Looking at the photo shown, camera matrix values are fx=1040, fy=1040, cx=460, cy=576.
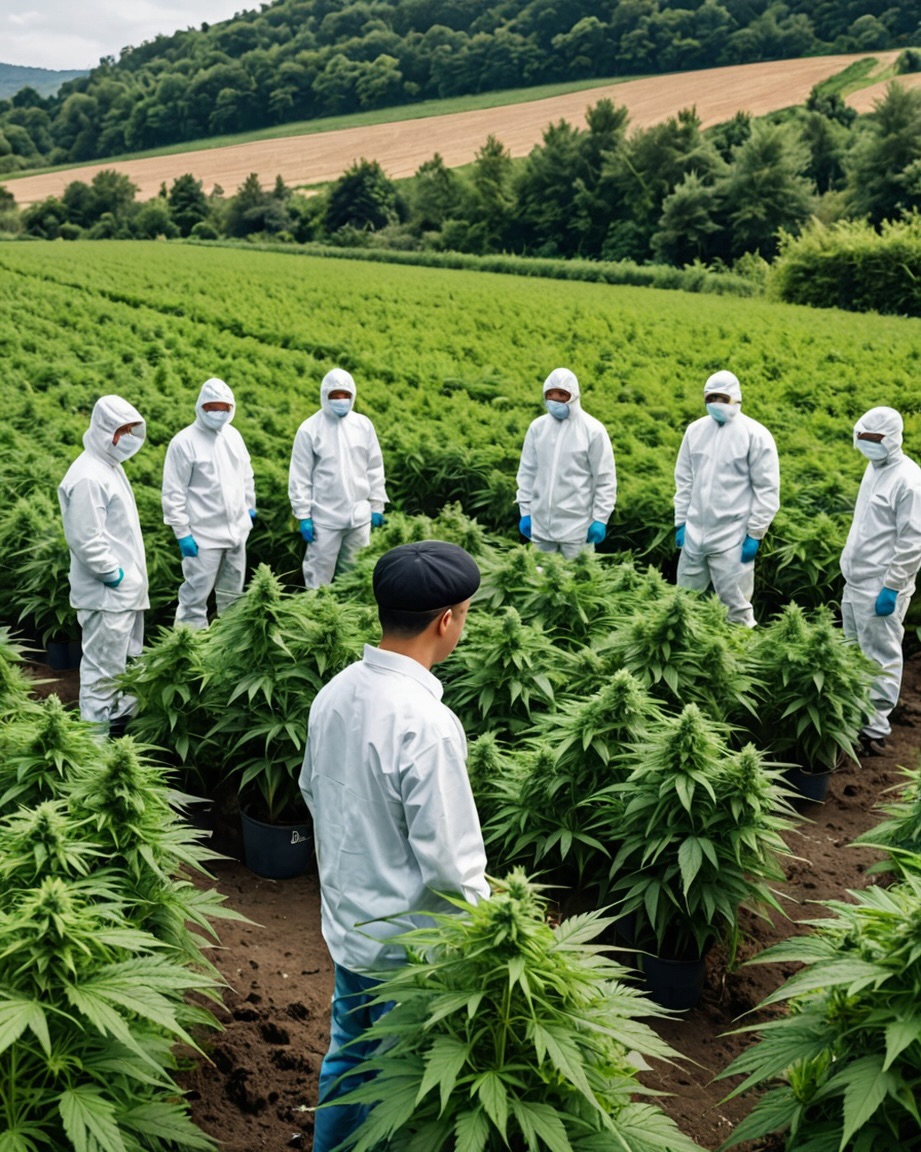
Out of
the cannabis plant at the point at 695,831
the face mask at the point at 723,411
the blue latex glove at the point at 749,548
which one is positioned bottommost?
the blue latex glove at the point at 749,548

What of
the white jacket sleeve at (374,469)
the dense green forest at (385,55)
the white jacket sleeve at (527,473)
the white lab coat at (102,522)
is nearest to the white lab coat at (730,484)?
the white jacket sleeve at (527,473)

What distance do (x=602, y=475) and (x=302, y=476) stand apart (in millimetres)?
3007

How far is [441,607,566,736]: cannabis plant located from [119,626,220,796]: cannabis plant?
1.56m

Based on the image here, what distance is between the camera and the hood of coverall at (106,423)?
787 centimetres

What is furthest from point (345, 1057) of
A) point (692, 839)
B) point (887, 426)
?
point (887, 426)

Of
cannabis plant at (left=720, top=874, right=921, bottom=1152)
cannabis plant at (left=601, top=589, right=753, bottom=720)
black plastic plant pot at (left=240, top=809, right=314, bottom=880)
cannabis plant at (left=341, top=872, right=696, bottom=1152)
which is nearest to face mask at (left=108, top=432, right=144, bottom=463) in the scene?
black plastic plant pot at (left=240, top=809, right=314, bottom=880)

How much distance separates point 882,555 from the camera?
8.34m

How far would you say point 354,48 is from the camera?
105 metres

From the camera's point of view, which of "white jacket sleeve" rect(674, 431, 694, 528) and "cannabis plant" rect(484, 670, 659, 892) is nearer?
"cannabis plant" rect(484, 670, 659, 892)

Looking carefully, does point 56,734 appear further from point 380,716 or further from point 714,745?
point 714,745

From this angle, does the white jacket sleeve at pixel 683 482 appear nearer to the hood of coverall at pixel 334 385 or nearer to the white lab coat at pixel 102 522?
the hood of coverall at pixel 334 385

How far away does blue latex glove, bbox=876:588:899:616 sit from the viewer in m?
8.24

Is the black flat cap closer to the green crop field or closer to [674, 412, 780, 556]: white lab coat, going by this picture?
[674, 412, 780, 556]: white lab coat

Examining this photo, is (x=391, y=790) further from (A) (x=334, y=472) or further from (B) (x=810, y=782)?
(A) (x=334, y=472)
